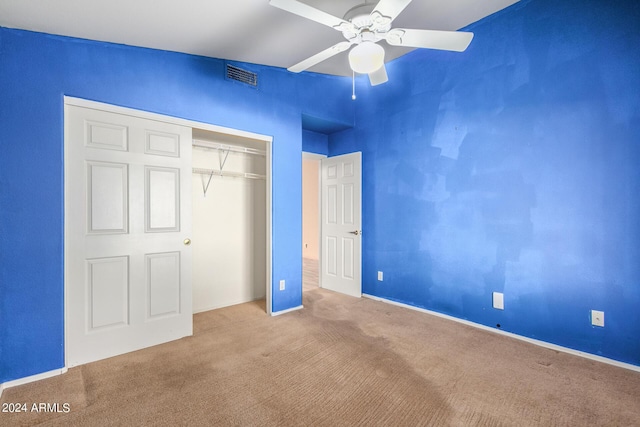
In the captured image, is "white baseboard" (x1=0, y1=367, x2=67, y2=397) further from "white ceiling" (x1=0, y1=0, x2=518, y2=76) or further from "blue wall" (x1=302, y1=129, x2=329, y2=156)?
"blue wall" (x1=302, y1=129, x2=329, y2=156)

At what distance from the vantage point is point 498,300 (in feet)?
9.29

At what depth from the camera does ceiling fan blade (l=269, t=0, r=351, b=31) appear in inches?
60.5

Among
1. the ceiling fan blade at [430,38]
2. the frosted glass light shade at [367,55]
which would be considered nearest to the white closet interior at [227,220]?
the frosted glass light shade at [367,55]

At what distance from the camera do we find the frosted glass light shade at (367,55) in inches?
71.8

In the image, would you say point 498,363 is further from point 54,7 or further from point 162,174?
Result: point 54,7

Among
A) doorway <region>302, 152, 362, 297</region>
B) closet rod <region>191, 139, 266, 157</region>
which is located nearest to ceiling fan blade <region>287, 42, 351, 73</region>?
closet rod <region>191, 139, 266, 157</region>

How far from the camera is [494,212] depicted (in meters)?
2.86

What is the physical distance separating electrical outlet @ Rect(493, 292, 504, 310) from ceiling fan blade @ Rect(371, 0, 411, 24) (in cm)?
261

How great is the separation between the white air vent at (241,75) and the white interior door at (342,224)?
169 cm

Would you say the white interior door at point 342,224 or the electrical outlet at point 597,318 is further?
the white interior door at point 342,224

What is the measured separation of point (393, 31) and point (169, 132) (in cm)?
205

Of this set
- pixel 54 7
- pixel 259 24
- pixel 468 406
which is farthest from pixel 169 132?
pixel 468 406

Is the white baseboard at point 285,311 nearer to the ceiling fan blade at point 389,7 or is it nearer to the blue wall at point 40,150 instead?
the blue wall at point 40,150

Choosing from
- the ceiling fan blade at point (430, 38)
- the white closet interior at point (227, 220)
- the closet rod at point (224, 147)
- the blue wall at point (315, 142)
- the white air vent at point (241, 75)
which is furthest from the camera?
the blue wall at point (315, 142)
